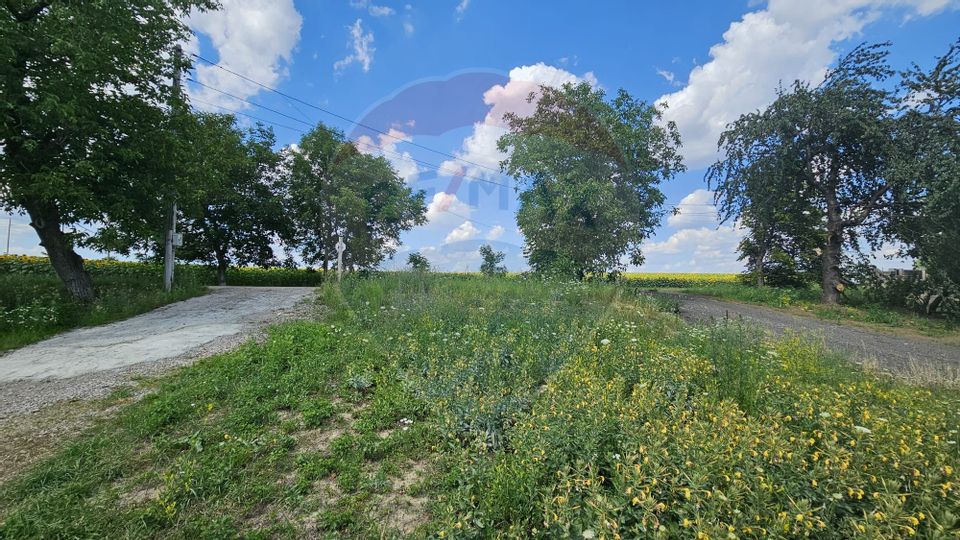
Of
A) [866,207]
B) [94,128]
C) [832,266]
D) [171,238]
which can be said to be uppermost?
[94,128]

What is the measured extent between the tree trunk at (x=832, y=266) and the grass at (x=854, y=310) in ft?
1.51

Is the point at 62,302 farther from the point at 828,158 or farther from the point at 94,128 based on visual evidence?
the point at 828,158

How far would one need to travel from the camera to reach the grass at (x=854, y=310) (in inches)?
436

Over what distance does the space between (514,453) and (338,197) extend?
2349 centimetres

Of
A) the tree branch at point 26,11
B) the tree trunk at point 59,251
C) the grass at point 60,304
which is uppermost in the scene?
the tree branch at point 26,11

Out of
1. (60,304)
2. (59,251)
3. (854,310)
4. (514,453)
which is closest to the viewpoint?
(514,453)

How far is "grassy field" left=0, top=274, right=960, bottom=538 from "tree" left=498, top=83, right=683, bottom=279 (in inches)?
487

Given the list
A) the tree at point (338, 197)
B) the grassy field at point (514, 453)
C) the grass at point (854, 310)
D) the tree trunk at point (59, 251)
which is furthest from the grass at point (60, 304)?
the grass at point (854, 310)

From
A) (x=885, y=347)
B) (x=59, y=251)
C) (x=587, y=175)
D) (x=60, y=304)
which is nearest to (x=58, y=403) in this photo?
(x=60, y=304)

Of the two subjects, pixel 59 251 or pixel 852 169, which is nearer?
pixel 59 251

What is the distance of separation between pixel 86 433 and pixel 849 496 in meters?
5.69

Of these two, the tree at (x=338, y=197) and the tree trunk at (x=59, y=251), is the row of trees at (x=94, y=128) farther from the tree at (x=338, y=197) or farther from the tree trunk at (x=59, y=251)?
the tree at (x=338, y=197)

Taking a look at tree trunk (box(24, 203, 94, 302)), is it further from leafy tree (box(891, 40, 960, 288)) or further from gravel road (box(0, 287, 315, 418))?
leafy tree (box(891, 40, 960, 288))

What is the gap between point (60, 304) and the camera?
28.4 ft
